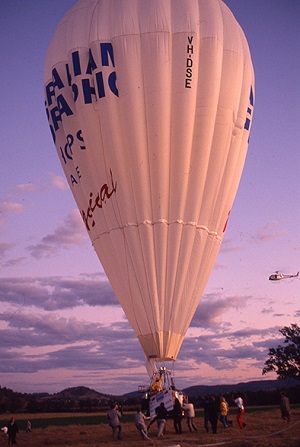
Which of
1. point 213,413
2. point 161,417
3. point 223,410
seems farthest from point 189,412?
point 161,417

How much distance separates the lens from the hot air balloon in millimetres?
20891

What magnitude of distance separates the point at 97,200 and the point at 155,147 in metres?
2.81

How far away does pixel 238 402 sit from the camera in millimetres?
20125

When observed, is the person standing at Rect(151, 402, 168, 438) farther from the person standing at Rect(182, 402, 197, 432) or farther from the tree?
the tree

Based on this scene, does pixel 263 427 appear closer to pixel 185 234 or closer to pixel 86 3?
pixel 185 234

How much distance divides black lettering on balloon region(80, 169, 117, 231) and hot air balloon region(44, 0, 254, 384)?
37 mm

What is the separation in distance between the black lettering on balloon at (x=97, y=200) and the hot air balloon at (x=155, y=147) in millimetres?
37

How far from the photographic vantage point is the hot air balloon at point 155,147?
2089cm

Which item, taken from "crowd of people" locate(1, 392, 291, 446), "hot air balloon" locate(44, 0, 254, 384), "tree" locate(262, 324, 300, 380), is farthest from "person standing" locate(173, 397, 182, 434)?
"tree" locate(262, 324, 300, 380)

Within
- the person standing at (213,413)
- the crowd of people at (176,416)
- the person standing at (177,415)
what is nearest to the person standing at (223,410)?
the crowd of people at (176,416)

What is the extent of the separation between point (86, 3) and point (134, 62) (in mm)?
4121

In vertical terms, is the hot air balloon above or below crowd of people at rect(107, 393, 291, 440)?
above

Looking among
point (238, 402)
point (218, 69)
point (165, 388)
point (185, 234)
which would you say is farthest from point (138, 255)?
point (218, 69)

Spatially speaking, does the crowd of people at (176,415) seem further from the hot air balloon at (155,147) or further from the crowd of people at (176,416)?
the hot air balloon at (155,147)
